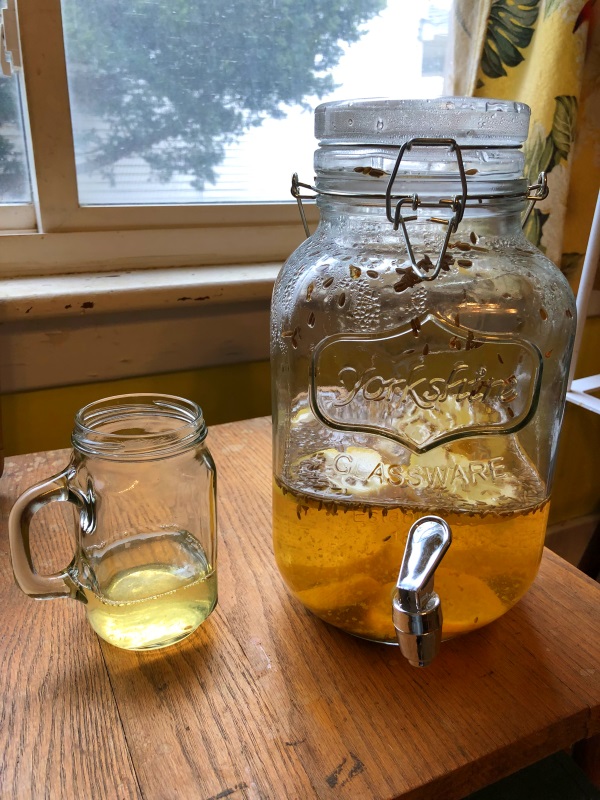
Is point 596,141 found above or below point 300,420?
above

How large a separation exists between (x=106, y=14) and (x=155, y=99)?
12cm

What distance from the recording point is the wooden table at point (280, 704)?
13.1 inches

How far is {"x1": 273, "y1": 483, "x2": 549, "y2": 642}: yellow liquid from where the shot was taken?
15.8 inches

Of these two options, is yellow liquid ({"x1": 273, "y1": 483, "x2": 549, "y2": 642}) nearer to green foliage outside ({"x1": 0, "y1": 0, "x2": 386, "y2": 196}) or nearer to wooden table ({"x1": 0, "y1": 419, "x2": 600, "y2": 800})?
wooden table ({"x1": 0, "y1": 419, "x2": 600, "y2": 800})

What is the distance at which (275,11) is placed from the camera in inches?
37.5

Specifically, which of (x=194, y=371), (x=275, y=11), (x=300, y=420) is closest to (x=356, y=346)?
(x=300, y=420)

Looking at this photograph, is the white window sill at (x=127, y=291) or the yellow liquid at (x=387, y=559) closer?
the yellow liquid at (x=387, y=559)

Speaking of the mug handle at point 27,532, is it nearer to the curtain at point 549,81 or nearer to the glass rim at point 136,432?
the glass rim at point 136,432

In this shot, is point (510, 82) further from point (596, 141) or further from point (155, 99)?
point (155, 99)

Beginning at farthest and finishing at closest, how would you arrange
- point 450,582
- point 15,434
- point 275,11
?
point 275,11 < point 15,434 < point 450,582

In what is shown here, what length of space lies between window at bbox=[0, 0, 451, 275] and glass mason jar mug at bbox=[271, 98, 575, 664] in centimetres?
57

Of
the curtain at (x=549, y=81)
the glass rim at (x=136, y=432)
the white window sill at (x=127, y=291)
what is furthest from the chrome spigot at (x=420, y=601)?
the curtain at (x=549, y=81)

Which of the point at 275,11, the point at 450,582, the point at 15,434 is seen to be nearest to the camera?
the point at 450,582

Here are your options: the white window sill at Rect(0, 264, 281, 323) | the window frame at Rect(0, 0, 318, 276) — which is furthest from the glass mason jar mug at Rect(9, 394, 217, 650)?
the window frame at Rect(0, 0, 318, 276)
